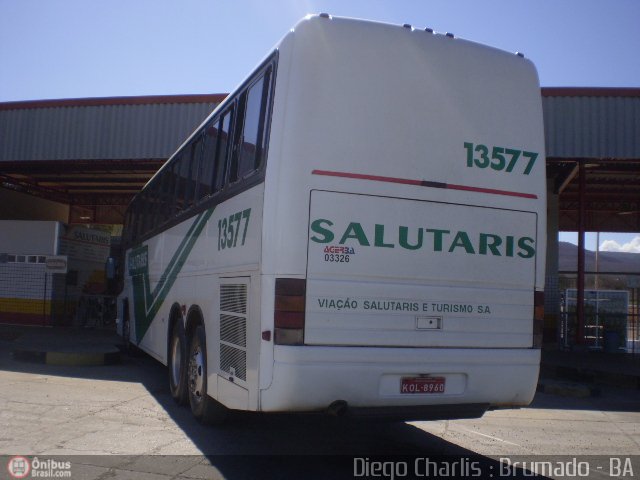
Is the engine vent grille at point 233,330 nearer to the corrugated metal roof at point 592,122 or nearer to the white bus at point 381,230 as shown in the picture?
the white bus at point 381,230

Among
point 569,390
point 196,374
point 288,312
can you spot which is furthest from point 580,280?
point 288,312

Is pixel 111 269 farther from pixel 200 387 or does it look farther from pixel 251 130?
pixel 251 130

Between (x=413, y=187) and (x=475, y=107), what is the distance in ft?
3.31

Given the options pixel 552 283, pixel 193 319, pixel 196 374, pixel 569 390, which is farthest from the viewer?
pixel 552 283

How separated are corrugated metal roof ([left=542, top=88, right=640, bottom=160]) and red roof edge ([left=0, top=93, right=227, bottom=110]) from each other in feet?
28.0

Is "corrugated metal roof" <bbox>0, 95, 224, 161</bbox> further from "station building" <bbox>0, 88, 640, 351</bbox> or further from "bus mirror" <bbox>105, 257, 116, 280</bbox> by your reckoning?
"bus mirror" <bbox>105, 257, 116, 280</bbox>

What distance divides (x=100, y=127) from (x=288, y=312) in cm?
1546

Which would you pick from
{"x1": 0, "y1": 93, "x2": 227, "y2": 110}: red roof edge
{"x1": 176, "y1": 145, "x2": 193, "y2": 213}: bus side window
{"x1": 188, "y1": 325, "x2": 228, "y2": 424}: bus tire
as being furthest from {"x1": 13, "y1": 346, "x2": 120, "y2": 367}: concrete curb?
{"x1": 0, "y1": 93, "x2": 227, "y2": 110}: red roof edge

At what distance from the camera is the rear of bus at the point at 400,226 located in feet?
16.8

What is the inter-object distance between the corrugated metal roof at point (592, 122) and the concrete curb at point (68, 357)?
38.2 feet

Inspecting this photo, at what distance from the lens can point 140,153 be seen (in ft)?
60.7

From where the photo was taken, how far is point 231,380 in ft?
19.1

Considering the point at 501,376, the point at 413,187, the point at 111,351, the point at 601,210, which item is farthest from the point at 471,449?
the point at 601,210

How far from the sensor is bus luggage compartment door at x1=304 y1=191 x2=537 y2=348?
17.1 feet
